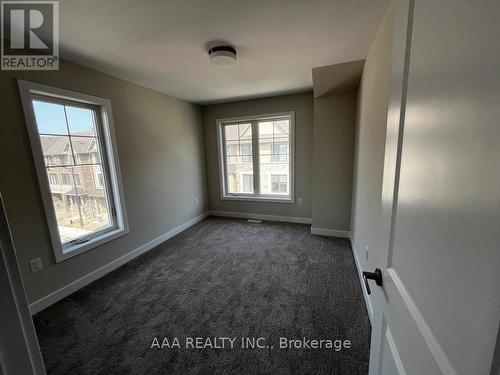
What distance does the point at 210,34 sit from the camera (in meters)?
1.71

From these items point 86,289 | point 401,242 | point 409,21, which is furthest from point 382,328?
point 86,289

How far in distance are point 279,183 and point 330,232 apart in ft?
4.24

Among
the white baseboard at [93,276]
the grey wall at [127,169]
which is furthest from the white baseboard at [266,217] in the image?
the white baseboard at [93,276]

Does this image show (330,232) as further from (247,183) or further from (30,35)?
(30,35)

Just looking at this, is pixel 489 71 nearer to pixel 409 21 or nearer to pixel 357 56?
pixel 409 21

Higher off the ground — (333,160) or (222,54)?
(222,54)

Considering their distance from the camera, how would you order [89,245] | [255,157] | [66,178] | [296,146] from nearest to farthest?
1. [66,178]
2. [89,245]
3. [296,146]
4. [255,157]

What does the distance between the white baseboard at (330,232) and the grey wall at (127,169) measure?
2.29 meters

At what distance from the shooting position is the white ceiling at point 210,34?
1.40 metres

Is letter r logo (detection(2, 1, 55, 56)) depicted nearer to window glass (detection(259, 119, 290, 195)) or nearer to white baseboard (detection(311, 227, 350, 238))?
window glass (detection(259, 119, 290, 195))

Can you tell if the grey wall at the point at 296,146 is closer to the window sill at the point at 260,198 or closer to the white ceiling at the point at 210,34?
the window sill at the point at 260,198

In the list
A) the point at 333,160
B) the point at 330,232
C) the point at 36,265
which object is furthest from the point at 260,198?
the point at 36,265

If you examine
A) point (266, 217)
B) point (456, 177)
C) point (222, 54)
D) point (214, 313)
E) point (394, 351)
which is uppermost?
point (222, 54)

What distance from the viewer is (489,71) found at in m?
0.33
